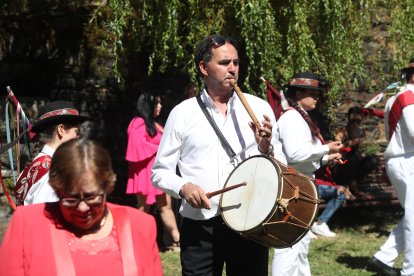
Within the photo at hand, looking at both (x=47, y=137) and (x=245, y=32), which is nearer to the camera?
(x=47, y=137)

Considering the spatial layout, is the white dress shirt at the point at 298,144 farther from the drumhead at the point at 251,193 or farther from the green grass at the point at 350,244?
the green grass at the point at 350,244

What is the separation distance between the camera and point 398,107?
6.67 m

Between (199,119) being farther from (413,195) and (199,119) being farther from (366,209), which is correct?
(366,209)

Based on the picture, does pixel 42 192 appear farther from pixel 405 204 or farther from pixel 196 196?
pixel 405 204

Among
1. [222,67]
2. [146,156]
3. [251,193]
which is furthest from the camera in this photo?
[146,156]

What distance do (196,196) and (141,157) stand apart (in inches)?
161

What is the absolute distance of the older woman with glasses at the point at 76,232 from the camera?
2729mm

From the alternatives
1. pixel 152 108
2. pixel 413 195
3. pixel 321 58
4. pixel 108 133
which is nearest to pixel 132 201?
pixel 108 133

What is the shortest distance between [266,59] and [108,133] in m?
2.20

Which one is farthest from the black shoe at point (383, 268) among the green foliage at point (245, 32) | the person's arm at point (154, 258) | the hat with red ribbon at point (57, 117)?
the person's arm at point (154, 258)

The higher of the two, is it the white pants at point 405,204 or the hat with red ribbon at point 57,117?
the hat with red ribbon at point 57,117

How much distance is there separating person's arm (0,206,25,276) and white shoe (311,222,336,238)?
6.39 metres

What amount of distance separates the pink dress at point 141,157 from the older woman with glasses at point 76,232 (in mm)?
5006

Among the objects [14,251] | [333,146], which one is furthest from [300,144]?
[14,251]
